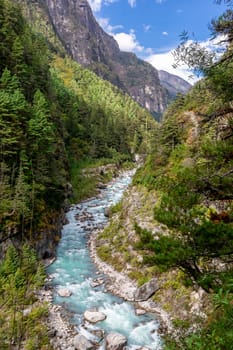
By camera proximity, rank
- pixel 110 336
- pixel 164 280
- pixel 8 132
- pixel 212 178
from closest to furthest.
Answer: pixel 212 178, pixel 110 336, pixel 164 280, pixel 8 132

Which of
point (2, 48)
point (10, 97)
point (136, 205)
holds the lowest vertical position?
point (136, 205)

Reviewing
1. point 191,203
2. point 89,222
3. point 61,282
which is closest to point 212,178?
point 191,203

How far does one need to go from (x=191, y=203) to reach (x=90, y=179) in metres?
47.0

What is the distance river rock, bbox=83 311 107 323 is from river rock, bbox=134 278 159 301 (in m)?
3.11

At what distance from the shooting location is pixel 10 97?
2588 centimetres

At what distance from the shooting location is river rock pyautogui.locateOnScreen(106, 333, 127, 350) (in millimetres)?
15984

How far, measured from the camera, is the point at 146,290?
21.5 m

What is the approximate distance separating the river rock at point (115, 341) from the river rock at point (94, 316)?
5.93 ft

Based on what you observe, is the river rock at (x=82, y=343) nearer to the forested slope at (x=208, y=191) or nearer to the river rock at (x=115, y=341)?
the river rock at (x=115, y=341)

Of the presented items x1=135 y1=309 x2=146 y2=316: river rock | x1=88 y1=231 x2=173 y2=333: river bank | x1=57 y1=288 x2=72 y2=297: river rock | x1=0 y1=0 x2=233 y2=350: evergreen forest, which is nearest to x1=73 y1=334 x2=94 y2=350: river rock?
x1=0 y1=0 x2=233 y2=350: evergreen forest

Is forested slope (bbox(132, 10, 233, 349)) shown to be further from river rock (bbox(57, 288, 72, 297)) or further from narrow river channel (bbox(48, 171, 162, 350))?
river rock (bbox(57, 288, 72, 297))

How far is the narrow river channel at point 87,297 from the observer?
17.6 metres

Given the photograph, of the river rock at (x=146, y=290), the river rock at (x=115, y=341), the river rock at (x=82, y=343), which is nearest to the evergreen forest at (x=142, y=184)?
the river rock at (x=82, y=343)

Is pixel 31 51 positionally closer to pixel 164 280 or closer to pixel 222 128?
pixel 164 280
